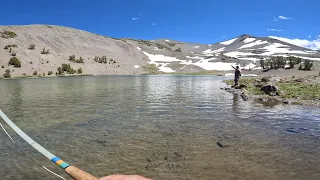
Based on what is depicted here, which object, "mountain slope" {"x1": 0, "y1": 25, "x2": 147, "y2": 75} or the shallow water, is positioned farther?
"mountain slope" {"x1": 0, "y1": 25, "x2": 147, "y2": 75}

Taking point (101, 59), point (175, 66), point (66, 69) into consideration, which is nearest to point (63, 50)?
point (101, 59)

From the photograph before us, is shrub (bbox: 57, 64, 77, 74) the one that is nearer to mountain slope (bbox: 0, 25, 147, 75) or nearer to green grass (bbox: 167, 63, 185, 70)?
mountain slope (bbox: 0, 25, 147, 75)

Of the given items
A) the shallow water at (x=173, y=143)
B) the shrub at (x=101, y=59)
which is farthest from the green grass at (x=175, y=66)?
the shallow water at (x=173, y=143)

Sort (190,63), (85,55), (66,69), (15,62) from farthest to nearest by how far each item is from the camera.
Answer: (190,63)
(85,55)
(66,69)
(15,62)

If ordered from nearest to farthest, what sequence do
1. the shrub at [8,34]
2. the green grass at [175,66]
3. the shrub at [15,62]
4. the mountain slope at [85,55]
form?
the shrub at [15,62] < the mountain slope at [85,55] < the shrub at [8,34] < the green grass at [175,66]

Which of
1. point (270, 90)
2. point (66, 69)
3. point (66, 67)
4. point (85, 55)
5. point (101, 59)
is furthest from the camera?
point (85, 55)

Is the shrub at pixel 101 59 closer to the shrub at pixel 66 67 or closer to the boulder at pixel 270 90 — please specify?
the shrub at pixel 66 67

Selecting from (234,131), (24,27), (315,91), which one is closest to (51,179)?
(234,131)

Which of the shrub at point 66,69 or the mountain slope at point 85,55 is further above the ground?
the mountain slope at point 85,55

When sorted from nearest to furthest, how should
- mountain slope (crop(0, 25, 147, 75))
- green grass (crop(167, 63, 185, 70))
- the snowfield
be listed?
mountain slope (crop(0, 25, 147, 75)), the snowfield, green grass (crop(167, 63, 185, 70))

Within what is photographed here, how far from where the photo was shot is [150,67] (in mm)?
98000

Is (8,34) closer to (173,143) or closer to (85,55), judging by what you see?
(85,55)

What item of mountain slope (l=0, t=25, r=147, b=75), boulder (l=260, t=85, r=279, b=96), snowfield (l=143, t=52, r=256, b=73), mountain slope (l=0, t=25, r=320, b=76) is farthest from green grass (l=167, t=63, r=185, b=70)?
boulder (l=260, t=85, r=279, b=96)

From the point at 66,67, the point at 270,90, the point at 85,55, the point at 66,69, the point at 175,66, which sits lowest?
the point at 270,90
